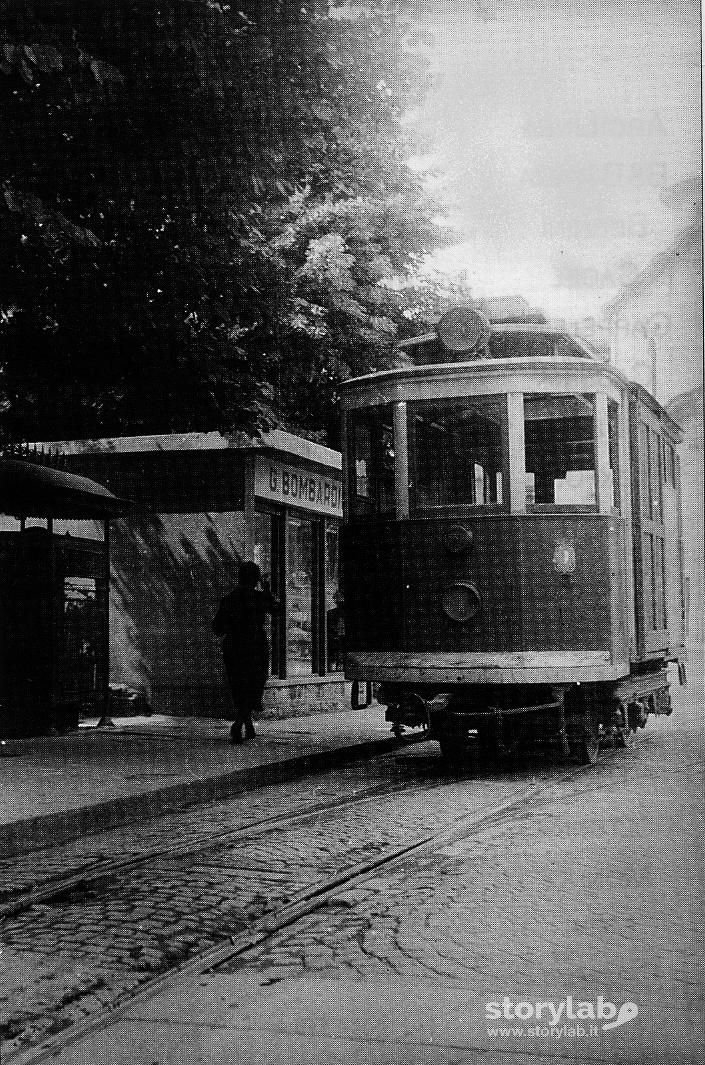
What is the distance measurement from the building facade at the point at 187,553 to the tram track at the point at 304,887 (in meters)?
4.66

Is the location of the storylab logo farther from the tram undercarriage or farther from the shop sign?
the shop sign

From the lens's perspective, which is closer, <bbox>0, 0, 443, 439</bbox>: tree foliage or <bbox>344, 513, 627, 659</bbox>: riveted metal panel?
<bbox>0, 0, 443, 439</bbox>: tree foliage

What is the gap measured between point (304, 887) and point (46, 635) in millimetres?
5983

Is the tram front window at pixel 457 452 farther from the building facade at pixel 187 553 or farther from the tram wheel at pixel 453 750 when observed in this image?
the building facade at pixel 187 553

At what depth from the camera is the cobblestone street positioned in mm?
3336

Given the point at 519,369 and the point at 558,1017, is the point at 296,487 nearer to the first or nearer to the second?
the point at 519,369

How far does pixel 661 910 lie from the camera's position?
4.57 meters

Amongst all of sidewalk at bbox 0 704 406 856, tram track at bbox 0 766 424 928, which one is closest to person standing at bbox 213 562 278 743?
sidewalk at bbox 0 704 406 856

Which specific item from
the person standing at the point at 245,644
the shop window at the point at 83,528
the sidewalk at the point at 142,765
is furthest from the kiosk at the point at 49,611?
the person standing at the point at 245,644

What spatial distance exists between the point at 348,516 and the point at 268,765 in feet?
6.81

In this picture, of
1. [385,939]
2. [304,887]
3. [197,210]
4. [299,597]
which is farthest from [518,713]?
[299,597]

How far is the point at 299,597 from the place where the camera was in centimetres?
1317

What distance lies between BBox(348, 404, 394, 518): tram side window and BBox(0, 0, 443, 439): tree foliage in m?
0.65

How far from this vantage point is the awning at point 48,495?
978cm
